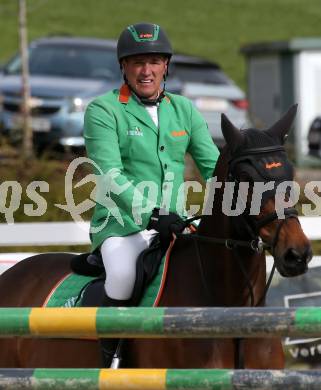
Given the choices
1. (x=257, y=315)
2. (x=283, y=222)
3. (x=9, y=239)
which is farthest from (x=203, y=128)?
(x=9, y=239)

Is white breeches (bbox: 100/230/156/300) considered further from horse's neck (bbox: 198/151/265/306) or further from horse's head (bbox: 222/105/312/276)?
horse's head (bbox: 222/105/312/276)

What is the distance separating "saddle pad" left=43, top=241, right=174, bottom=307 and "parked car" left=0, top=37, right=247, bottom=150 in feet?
23.7

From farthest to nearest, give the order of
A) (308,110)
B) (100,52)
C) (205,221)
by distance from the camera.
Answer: (308,110), (100,52), (205,221)

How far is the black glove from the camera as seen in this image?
4.95 m

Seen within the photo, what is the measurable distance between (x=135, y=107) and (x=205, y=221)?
2.38 feet

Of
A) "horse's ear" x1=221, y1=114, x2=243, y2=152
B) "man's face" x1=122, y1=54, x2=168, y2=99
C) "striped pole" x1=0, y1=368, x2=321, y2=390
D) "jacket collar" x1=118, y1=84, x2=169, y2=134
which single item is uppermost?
A: "man's face" x1=122, y1=54, x2=168, y2=99

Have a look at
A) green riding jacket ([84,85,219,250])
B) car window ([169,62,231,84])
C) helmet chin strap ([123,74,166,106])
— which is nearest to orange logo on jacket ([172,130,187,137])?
green riding jacket ([84,85,219,250])

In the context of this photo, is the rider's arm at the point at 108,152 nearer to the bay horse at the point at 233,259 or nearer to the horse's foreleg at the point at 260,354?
the bay horse at the point at 233,259

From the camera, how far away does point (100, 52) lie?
15898mm

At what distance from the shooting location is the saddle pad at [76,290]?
501 cm

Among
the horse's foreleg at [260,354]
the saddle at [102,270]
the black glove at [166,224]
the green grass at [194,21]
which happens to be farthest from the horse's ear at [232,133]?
the green grass at [194,21]

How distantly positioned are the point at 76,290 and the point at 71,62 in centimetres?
1060

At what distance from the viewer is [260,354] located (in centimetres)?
478

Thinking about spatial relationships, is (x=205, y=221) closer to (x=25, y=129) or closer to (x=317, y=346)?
(x=317, y=346)
